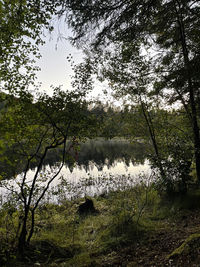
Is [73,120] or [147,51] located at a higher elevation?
[147,51]

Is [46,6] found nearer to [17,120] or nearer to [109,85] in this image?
[17,120]

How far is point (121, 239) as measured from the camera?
16.5ft

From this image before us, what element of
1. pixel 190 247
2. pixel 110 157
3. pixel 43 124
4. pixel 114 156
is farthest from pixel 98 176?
pixel 190 247

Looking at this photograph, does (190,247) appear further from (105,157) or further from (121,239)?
(105,157)

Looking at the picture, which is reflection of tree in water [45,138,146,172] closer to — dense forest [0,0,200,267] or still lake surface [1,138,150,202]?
still lake surface [1,138,150,202]

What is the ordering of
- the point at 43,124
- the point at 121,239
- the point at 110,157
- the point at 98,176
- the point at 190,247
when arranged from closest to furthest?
the point at 190,247 < the point at 43,124 < the point at 121,239 < the point at 98,176 < the point at 110,157

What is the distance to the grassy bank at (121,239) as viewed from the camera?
3.67 m

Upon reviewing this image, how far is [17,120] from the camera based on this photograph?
3.95 meters

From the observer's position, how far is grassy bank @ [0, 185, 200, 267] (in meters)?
3.67

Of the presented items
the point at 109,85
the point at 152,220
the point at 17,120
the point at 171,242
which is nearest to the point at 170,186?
the point at 152,220

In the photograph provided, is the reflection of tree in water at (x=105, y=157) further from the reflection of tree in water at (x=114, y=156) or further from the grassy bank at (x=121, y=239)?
the grassy bank at (x=121, y=239)

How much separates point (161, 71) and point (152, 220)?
17.3 feet

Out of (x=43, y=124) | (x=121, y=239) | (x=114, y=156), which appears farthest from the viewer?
(x=114, y=156)

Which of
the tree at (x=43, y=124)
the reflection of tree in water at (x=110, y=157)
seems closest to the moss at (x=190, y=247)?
the tree at (x=43, y=124)
